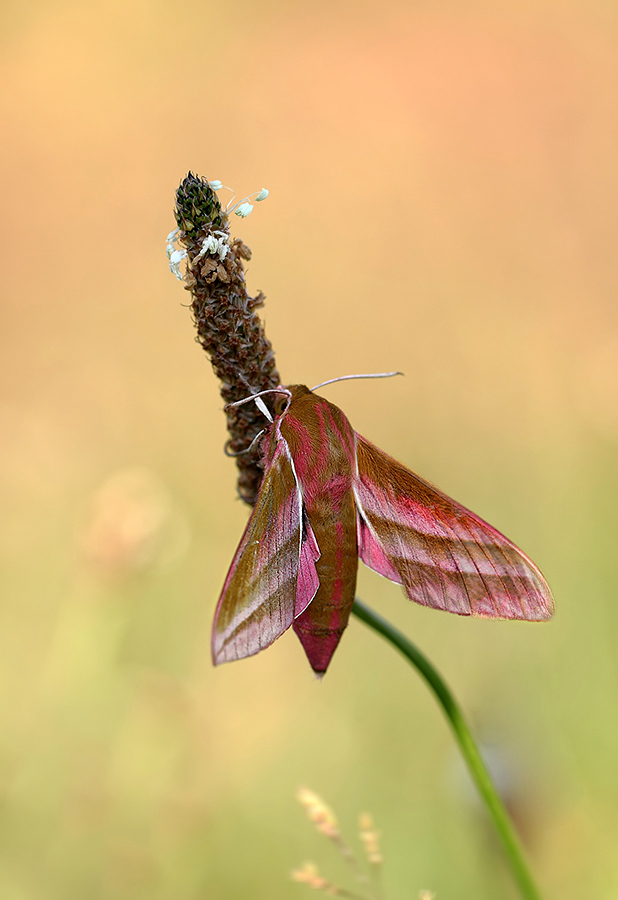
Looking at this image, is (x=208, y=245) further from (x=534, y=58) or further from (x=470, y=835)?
(x=534, y=58)

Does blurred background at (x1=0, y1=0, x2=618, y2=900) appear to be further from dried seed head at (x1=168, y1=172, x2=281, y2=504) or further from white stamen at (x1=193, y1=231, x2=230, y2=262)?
white stamen at (x1=193, y1=231, x2=230, y2=262)

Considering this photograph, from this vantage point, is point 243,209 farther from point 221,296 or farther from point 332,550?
point 332,550

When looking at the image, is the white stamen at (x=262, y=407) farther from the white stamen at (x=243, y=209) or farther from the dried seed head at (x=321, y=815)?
the dried seed head at (x=321, y=815)

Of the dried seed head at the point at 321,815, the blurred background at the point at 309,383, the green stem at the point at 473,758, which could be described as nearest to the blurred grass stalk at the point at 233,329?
the green stem at the point at 473,758

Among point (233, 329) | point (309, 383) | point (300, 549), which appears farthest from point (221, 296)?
point (309, 383)

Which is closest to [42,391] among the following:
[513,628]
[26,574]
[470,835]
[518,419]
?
[26,574]

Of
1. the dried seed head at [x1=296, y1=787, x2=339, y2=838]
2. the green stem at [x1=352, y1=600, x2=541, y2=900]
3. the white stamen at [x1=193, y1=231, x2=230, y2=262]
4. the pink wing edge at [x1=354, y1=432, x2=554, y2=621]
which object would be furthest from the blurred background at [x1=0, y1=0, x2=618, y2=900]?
the white stamen at [x1=193, y1=231, x2=230, y2=262]
